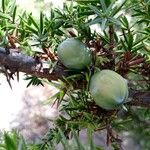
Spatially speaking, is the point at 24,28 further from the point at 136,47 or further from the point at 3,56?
the point at 136,47

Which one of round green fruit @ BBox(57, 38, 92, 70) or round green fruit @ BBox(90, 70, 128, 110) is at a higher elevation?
round green fruit @ BBox(57, 38, 92, 70)

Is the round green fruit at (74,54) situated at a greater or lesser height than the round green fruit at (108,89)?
greater

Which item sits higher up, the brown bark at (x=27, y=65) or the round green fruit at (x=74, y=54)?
the round green fruit at (x=74, y=54)

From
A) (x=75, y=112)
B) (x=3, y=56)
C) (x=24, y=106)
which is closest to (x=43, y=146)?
(x=75, y=112)
